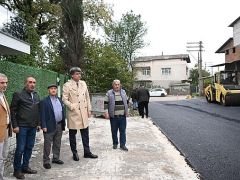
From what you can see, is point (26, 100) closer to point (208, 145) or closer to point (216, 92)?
point (208, 145)

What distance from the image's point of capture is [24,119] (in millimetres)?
7281

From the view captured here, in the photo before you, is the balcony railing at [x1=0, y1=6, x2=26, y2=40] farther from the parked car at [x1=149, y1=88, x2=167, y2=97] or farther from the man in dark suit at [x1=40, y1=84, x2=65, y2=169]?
the parked car at [x1=149, y1=88, x2=167, y2=97]

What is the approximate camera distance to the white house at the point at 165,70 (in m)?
80.1

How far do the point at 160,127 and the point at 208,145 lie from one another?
15.6ft

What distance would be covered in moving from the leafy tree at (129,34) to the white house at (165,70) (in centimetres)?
2109

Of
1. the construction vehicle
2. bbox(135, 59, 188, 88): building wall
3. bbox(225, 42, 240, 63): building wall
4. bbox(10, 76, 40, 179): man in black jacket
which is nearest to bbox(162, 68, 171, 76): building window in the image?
bbox(135, 59, 188, 88): building wall

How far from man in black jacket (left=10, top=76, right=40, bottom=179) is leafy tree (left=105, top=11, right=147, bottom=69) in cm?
4971

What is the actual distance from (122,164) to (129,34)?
5007 cm

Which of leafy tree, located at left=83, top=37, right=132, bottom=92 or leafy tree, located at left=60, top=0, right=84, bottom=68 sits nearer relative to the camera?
leafy tree, located at left=60, top=0, right=84, bottom=68

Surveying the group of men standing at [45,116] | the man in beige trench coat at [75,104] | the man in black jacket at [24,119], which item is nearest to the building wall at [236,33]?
the group of men standing at [45,116]

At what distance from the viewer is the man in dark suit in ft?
26.0

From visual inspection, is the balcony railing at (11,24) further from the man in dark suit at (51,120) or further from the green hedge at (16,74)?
the man in dark suit at (51,120)

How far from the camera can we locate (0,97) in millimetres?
6387

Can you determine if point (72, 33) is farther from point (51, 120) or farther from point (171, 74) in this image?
point (171, 74)
